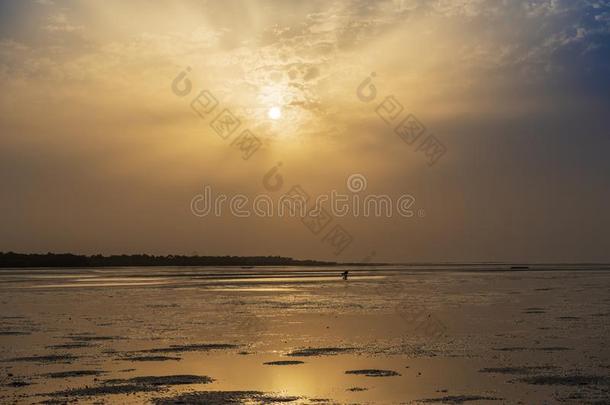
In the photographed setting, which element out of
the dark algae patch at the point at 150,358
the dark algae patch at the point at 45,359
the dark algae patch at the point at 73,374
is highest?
the dark algae patch at the point at 150,358

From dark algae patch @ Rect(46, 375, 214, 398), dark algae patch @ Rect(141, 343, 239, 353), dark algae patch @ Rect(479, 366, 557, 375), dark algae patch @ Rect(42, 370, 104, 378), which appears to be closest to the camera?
dark algae patch @ Rect(46, 375, 214, 398)

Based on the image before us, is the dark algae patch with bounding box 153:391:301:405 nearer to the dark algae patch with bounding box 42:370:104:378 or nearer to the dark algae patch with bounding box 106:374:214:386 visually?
the dark algae patch with bounding box 106:374:214:386

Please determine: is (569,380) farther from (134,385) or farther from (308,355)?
(134,385)

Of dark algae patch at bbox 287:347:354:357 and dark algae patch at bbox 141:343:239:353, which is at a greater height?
dark algae patch at bbox 287:347:354:357

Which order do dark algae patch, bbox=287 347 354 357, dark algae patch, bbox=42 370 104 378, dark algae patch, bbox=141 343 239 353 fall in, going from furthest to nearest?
1. dark algae patch, bbox=141 343 239 353
2. dark algae patch, bbox=287 347 354 357
3. dark algae patch, bbox=42 370 104 378

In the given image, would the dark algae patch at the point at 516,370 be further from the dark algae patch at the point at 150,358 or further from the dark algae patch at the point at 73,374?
the dark algae patch at the point at 73,374

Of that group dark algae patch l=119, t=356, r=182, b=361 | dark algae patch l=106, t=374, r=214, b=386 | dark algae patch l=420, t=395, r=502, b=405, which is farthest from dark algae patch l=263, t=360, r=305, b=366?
dark algae patch l=420, t=395, r=502, b=405


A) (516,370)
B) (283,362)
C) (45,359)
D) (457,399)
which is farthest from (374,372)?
(45,359)

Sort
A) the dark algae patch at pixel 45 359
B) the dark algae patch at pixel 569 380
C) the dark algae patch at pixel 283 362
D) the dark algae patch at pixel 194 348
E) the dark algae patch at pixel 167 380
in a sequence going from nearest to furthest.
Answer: the dark algae patch at pixel 569 380 → the dark algae patch at pixel 167 380 → the dark algae patch at pixel 283 362 → the dark algae patch at pixel 45 359 → the dark algae patch at pixel 194 348

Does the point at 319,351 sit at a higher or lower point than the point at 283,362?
higher

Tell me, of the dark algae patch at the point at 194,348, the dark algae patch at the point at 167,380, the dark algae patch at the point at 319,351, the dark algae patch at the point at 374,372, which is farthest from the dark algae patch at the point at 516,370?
the dark algae patch at the point at 194,348

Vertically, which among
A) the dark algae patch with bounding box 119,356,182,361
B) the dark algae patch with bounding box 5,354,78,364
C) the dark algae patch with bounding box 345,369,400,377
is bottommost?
the dark algae patch with bounding box 5,354,78,364

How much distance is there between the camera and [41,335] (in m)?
26.6

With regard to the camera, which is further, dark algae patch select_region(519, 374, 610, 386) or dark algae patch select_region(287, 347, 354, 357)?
dark algae patch select_region(287, 347, 354, 357)
